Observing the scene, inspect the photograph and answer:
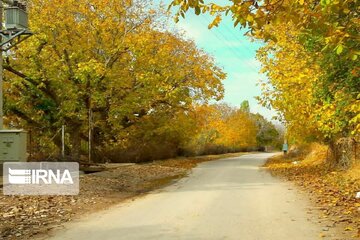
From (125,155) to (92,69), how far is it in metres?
16.1

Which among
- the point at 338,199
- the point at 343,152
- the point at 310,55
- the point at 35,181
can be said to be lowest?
the point at 338,199

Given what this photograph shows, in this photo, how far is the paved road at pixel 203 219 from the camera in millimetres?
7852

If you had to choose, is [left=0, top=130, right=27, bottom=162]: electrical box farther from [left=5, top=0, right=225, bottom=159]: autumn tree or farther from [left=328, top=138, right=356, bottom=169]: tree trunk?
[left=328, top=138, right=356, bottom=169]: tree trunk

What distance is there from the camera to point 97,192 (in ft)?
46.6

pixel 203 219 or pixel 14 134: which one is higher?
pixel 14 134

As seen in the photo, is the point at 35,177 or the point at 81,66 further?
the point at 81,66

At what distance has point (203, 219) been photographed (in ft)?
30.7

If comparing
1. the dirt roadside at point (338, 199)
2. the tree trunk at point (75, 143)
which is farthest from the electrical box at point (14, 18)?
the tree trunk at point (75, 143)

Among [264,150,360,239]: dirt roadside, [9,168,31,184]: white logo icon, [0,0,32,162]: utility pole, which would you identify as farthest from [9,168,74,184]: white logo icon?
[264,150,360,239]: dirt roadside

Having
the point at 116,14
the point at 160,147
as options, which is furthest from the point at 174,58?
the point at 160,147

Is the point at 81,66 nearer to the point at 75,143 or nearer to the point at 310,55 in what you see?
the point at 75,143

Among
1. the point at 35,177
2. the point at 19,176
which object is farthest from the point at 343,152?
the point at 19,176

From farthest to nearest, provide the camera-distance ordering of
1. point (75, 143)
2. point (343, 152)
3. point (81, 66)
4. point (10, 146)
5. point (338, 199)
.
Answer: point (75, 143) → point (343, 152) → point (81, 66) → point (338, 199) → point (10, 146)

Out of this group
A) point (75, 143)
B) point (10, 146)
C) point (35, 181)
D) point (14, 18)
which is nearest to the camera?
point (10, 146)
